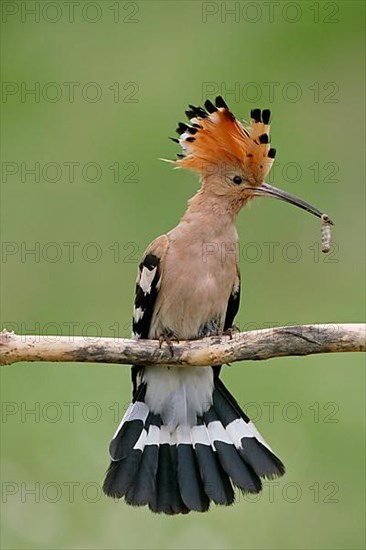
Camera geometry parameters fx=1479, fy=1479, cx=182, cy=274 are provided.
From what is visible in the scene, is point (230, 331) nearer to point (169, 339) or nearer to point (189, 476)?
point (169, 339)

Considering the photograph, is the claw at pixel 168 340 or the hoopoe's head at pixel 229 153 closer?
the claw at pixel 168 340

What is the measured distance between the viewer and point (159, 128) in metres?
7.71

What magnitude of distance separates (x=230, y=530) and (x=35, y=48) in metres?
4.32

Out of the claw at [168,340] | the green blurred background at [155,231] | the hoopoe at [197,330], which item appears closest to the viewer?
the claw at [168,340]

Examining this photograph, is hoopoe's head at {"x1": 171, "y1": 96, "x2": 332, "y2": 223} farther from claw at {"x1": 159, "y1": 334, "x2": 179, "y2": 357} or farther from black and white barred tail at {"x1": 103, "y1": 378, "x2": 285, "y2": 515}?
black and white barred tail at {"x1": 103, "y1": 378, "x2": 285, "y2": 515}

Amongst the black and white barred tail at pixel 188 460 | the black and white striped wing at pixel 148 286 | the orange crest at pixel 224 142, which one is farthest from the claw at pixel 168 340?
the orange crest at pixel 224 142

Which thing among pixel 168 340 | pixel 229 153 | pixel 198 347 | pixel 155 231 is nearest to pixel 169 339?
pixel 168 340

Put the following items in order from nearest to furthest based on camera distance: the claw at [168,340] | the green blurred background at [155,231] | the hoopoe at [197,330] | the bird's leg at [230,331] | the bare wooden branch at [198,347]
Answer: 1. the bare wooden branch at [198,347]
2. the claw at [168,340]
3. the bird's leg at [230,331]
4. the hoopoe at [197,330]
5. the green blurred background at [155,231]

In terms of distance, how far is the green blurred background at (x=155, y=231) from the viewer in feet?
17.3

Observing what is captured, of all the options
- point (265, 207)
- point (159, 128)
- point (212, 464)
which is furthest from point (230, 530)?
point (159, 128)

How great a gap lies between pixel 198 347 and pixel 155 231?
2.78m

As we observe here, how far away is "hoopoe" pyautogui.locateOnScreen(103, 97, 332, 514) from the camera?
4.43m

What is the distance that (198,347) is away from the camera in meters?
4.07

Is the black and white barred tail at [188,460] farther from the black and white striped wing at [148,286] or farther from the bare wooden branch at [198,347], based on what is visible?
the bare wooden branch at [198,347]
